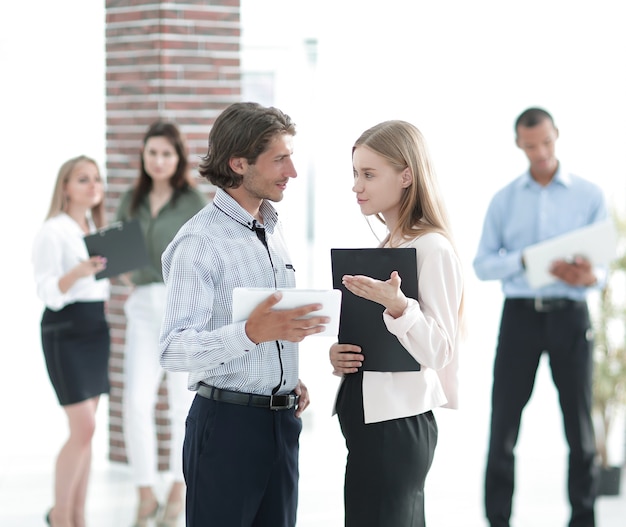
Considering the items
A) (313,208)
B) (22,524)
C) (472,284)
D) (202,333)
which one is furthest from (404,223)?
(472,284)

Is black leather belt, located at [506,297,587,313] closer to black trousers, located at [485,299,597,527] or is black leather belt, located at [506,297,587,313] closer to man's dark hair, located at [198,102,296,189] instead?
black trousers, located at [485,299,597,527]

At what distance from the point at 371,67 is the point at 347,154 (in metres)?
0.65

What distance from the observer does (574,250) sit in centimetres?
344

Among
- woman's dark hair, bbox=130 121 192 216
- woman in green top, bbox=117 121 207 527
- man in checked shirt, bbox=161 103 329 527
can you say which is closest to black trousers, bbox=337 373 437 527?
man in checked shirt, bbox=161 103 329 527

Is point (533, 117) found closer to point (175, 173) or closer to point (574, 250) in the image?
point (574, 250)

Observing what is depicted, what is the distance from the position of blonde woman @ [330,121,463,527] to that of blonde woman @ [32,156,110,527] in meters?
1.89

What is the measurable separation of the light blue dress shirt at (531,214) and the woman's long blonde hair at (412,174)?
1625 mm

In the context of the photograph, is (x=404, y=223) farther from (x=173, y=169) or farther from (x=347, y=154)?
(x=347, y=154)

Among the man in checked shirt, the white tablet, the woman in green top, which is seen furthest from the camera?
the woman in green top

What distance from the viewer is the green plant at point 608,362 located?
15.5 feet

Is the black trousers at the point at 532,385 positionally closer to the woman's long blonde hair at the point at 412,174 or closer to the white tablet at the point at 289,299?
the woman's long blonde hair at the point at 412,174

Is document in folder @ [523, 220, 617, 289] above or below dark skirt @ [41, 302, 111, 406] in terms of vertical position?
above

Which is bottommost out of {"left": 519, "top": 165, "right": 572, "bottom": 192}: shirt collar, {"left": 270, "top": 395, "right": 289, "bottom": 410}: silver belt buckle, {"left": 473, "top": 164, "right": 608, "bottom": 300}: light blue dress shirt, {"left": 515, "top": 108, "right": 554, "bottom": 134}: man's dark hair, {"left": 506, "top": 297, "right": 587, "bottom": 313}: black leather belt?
{"left": 270, "top": 395, "right": 289, "bottom": 410}: silver belt buckle

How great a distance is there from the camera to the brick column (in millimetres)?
4793
